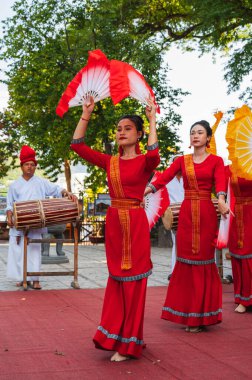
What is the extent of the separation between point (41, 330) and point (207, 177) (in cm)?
196

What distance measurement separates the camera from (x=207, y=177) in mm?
5957

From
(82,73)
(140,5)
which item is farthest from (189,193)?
(140,5)

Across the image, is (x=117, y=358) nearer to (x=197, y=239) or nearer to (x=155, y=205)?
(x=197, y=239)

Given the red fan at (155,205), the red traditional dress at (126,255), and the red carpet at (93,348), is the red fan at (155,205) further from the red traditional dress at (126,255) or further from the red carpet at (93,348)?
the red traditional dress at (126,255)

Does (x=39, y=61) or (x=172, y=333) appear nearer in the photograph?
(x=172, y=333)

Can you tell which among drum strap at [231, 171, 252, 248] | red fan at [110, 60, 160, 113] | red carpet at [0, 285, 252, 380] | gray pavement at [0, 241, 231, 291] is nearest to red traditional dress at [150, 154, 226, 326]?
red carpet at [0, 285, 252, 380]

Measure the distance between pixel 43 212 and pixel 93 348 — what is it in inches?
141

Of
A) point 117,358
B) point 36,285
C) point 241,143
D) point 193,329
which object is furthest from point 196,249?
point 36,285

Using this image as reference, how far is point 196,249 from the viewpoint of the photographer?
5.96 meters

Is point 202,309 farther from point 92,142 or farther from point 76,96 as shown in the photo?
point 92,142

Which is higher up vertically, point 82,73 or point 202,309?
point 82,73

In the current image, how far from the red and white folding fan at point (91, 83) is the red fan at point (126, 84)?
0.37 ft

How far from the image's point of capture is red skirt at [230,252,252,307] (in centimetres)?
689

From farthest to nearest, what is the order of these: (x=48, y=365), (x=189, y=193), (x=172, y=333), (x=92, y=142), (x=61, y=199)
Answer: (x=92, y=142), (x=61, y=199), (x=189, y=193), (x=172, y=333), (x=48, y=365)
